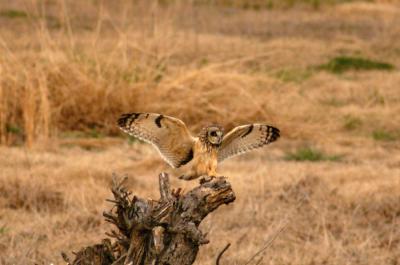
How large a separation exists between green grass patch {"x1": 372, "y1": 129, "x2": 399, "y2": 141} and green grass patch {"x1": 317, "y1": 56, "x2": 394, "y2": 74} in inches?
141

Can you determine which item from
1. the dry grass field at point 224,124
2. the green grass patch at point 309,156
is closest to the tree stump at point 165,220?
the dry grass field at point 224,124

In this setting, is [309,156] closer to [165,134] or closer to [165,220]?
[165,134]

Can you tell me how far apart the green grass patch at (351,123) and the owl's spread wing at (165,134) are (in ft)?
23.2

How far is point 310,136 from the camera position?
1091 cm

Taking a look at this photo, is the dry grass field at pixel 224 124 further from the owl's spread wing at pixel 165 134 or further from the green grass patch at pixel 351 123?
the owl's spread wing at pixel 165 134

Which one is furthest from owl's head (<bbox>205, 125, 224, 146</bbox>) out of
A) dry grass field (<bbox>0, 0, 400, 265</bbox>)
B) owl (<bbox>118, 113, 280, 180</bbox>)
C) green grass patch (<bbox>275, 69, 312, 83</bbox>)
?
green grass patch (<bbox>275, 69, 312, 83</bbox>)

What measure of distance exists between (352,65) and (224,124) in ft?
14.5

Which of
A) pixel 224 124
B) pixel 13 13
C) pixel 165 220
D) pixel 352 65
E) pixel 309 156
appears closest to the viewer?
pixel 165 220

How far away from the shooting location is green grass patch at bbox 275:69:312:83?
1273 centimetres

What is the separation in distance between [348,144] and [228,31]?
7458mm

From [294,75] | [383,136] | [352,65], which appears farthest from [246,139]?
[352,65]

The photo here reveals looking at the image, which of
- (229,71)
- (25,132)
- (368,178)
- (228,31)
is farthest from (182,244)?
(228,31)

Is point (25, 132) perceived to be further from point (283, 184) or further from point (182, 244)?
point (182, 244)

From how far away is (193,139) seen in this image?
4371 mm
